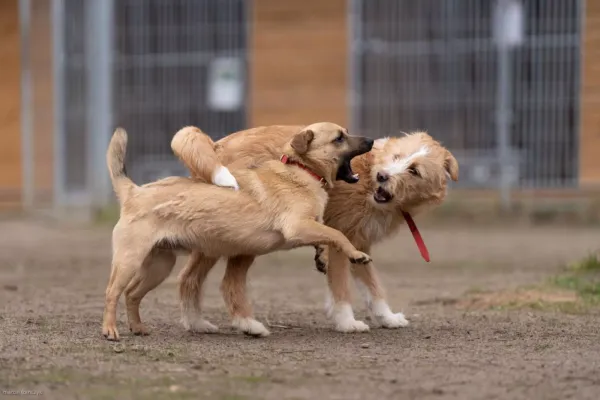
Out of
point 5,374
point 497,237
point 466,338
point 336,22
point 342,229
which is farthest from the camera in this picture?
point 336,22

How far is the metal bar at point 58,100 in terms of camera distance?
18406 mm

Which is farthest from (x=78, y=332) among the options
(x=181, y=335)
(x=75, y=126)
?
(x=75, y=126)

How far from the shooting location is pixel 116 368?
18.1 feet

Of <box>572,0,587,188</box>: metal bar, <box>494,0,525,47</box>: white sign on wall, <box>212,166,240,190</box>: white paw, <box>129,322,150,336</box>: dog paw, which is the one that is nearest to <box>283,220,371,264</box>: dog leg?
<box>212,166,240,190</box>: white paw

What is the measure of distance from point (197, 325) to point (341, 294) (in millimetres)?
918

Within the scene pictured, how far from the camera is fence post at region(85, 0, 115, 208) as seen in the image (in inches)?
719

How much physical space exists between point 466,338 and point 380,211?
42.5 inches

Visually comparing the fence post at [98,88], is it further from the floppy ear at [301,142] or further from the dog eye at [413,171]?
the floppy ear at [301,142]

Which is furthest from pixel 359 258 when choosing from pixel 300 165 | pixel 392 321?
pixel 392 321

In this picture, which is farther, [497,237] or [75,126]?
[75,126]

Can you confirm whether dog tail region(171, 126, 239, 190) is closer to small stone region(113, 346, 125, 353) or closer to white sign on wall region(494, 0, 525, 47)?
small stone region(113, 346, 125, 353)

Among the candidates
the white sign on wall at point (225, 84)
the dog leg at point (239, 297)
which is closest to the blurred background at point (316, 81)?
the white sign on wall at point (225, 84)

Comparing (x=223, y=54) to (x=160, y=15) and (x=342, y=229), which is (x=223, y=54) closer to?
(x=160, y=15)

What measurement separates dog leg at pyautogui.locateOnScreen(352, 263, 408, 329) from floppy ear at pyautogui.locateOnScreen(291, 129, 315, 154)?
1014 millimetres
